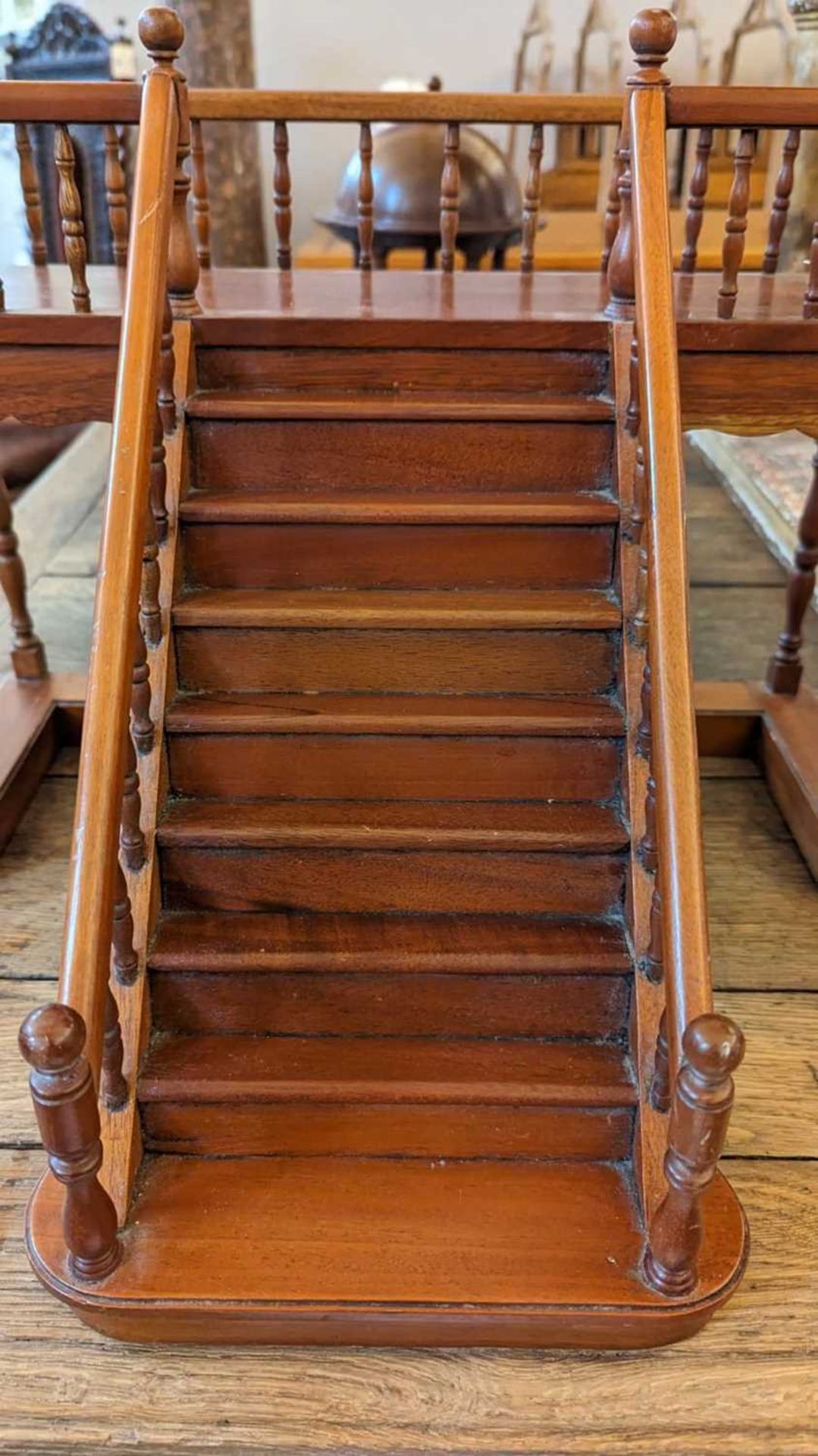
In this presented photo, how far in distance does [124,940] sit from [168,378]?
109cm

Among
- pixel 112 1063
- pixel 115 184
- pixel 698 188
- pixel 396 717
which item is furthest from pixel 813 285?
pixel 112 1063

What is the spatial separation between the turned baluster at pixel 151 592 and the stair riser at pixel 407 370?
1.60 ft

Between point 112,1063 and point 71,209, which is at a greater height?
point 71,209

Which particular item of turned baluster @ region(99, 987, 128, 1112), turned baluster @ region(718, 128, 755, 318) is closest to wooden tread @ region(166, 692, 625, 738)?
turned baluster @ region(99, 987, 128, 1112)

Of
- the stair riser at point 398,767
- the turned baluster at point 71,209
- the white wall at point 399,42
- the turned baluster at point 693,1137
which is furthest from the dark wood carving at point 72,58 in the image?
the turned baluster at point 693,1137

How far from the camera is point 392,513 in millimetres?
2332

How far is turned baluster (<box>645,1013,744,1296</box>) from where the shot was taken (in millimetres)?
1545

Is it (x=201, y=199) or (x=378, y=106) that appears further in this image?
(x=201, y=199)

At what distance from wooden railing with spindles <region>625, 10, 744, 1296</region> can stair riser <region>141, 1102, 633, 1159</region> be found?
0.15m

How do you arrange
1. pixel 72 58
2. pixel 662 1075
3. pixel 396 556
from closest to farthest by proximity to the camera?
pixel 662 1075, pixel 396 556, pixel 72 58

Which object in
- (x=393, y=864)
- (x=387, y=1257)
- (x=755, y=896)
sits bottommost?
(x=755, y=896)

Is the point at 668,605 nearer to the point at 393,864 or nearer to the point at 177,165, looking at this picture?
the point at 393,864

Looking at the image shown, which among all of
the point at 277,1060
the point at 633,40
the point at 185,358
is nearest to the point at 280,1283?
the point at 277,1060

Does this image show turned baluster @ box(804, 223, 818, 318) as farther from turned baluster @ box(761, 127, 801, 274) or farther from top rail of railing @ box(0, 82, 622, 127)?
top rail of railing @ box(0, 82, 622, 127)
